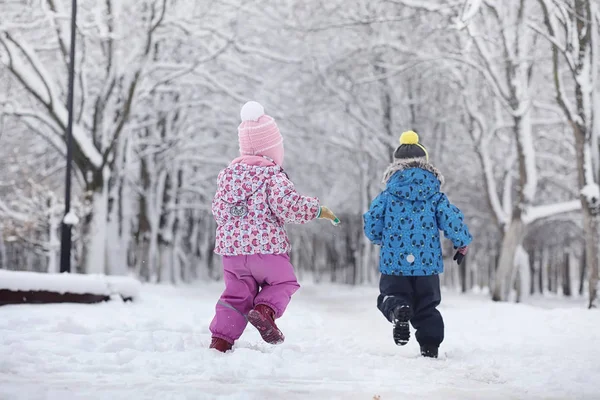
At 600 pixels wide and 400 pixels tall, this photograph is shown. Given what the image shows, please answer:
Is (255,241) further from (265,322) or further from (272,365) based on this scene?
(272,365)

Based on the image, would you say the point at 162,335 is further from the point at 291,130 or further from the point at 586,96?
the point at 291,130

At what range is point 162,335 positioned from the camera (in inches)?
228

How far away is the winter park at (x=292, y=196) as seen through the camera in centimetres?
448

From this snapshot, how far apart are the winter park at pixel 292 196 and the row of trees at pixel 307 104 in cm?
8

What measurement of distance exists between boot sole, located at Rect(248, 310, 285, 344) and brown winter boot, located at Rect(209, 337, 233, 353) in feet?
0.78

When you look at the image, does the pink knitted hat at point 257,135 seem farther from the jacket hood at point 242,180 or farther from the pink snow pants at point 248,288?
the pink snow pants at point 248,288

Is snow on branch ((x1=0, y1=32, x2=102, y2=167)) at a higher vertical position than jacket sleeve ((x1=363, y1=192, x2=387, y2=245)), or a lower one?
higher

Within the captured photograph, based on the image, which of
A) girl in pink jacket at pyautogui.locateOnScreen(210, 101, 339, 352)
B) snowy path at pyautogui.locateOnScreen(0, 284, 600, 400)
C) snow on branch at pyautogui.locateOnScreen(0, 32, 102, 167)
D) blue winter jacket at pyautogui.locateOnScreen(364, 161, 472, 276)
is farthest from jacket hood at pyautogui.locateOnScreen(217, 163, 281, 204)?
snow on branch at pyautogui.locateOnScreen(0, 32, 102, 167)

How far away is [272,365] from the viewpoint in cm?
434

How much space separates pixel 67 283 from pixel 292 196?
467 centimetres

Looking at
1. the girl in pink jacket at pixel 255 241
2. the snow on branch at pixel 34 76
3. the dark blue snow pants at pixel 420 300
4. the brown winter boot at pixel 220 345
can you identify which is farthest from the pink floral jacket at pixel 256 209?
the snow on branch at pixel 34 76

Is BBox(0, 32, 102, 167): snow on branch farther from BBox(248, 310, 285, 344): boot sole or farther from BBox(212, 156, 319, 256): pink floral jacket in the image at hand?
BBox(248, 310, 285, 344): boot sole

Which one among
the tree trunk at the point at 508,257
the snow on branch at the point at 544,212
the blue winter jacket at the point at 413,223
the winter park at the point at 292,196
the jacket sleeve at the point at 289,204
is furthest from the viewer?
the tree trunk at the point at 508,257

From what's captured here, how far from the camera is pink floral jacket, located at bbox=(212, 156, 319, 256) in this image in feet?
16.8
